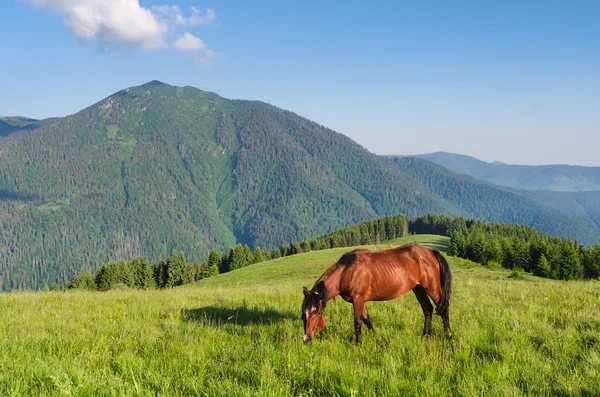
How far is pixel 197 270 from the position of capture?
349 ft

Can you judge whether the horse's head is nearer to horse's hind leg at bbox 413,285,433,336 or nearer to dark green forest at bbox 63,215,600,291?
horse's hind leg at bbox 413,285,433,336

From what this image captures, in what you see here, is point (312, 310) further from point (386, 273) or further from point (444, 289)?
point (444, 289)

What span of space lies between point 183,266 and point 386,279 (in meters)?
99.7

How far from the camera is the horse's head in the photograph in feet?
21.6

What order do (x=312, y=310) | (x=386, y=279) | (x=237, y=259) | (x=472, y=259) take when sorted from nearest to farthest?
(x=312, y=310)
(x=386, y=279)
(x=472, y=259)
(x=237, y=259)

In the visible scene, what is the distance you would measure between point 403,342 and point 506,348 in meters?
1.71

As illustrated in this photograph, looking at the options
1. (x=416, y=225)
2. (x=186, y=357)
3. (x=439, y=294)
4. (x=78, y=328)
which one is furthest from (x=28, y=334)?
(x=416, y=225)

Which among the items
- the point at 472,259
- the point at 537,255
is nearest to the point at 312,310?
the point at 537,255

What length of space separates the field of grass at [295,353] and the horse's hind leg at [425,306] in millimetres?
363

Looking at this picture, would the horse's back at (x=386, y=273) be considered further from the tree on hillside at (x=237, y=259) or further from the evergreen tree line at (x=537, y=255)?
the tree on hillside at (x=237, y=259)

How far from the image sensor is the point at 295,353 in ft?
19.0

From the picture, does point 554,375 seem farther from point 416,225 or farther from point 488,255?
point 416,225

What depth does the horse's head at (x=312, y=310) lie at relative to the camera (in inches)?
259

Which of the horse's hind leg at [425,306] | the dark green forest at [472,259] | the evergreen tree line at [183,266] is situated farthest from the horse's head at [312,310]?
the dark green forest at [472,259]
